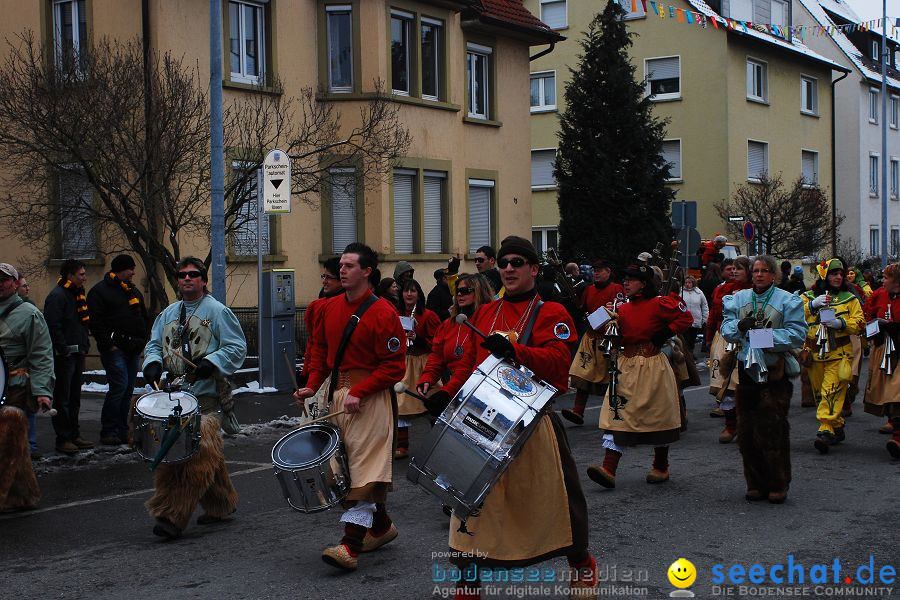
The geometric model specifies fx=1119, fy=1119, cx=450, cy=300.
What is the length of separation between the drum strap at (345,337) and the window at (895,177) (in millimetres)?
46072

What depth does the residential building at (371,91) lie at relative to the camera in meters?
18.8

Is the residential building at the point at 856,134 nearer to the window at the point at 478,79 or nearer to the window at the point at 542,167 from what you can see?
the window at the point at 542,167

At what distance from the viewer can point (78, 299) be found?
11.6m

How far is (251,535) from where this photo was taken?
7.42 m

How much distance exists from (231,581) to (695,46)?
110 ft

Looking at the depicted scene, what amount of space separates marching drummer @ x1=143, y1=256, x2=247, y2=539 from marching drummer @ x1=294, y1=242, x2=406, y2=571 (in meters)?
1.04

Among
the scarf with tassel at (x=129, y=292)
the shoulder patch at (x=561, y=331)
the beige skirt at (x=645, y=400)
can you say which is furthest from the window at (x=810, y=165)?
the shoulder patch at (x=561, y=331)

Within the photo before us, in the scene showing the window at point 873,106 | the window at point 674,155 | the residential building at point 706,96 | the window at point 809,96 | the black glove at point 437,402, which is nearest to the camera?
the black glove at point 437,402

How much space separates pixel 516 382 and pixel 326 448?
5.20ft

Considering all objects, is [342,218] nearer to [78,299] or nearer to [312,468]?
[78,299]

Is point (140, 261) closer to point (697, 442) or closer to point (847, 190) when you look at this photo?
point (697, 442)

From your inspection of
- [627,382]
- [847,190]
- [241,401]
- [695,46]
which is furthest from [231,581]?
[847,190]

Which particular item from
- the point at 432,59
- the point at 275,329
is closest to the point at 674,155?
the point at 432,59

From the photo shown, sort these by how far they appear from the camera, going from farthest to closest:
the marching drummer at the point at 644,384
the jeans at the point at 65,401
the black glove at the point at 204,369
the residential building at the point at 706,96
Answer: the residential building at the point at 706,96 < the jeans at the point at 65,401 < the marching drummer at the point at 644,384 < the black glove at the point at 204,369
